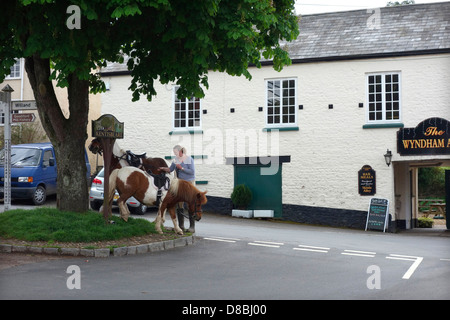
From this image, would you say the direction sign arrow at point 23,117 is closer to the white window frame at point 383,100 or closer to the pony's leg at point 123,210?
the pony's leg at point 123,210

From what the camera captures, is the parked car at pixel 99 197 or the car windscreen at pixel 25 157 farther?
the car windscreen at pixel 25 157

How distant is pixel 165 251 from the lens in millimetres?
11523

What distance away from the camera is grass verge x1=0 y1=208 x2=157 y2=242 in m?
11.2

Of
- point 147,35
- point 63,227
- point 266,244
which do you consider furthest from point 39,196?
point 147,35

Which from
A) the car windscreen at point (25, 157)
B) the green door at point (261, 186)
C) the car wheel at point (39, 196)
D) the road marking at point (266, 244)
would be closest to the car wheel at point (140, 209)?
the car wheel at point (39, 196)

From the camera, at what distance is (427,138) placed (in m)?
20.4

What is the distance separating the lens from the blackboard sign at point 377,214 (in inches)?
813

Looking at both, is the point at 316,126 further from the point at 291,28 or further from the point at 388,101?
the point at 291,28

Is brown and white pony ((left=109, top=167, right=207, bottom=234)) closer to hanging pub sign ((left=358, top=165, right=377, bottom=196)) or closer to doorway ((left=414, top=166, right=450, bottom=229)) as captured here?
hanging pub sign ((left=358, top=165, right=377, bottom=196))

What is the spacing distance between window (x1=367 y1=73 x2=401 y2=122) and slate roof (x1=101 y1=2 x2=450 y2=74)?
2.79ft

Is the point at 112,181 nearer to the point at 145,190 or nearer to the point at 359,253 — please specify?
the point at 145,190

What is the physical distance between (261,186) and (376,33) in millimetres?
7055

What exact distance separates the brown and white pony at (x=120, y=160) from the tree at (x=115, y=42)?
13.5 inches
